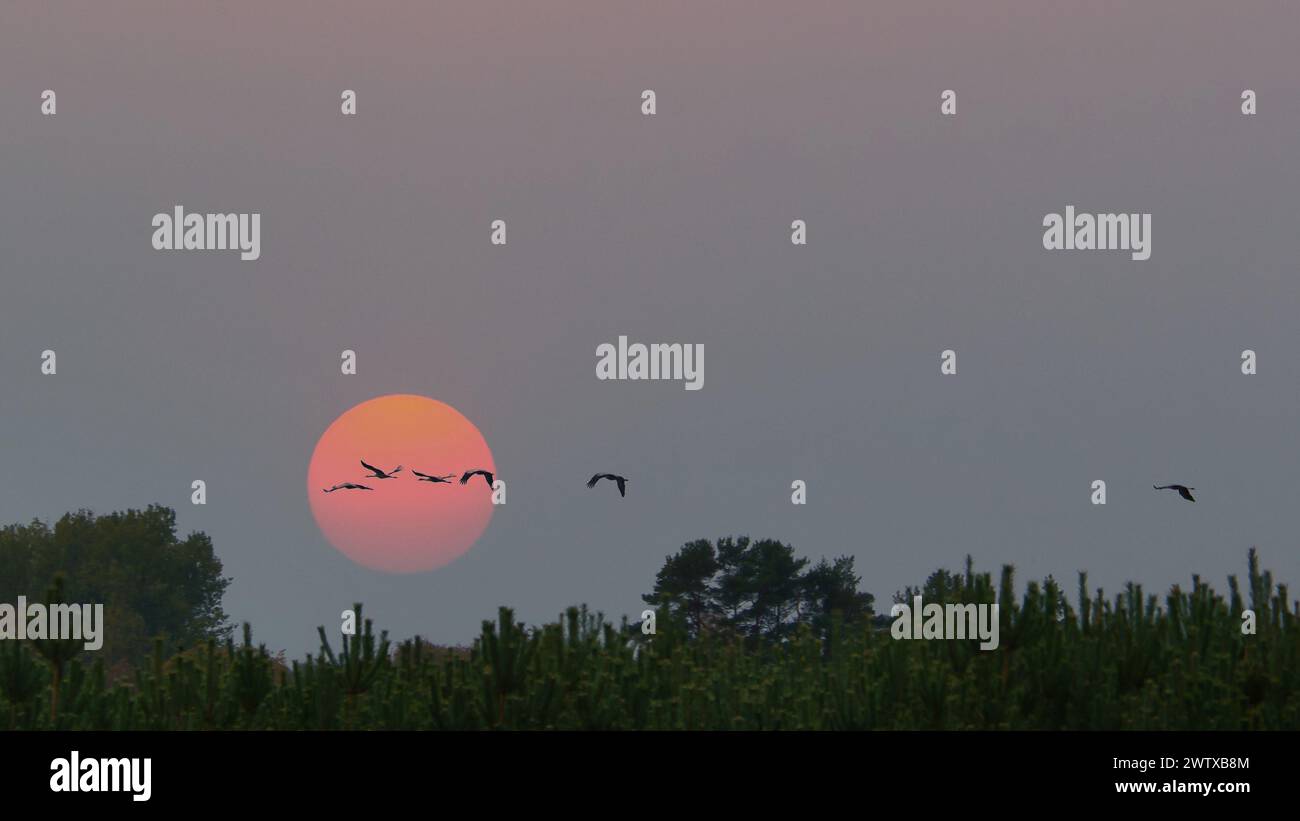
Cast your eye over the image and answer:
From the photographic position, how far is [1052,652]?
16188mm

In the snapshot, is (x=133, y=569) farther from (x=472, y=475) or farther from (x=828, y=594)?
(x=472, y=475)

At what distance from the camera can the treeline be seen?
15.7 meters

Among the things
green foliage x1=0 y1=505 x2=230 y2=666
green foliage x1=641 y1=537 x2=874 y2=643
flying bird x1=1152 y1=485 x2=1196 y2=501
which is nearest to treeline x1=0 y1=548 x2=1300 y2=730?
flying bird x1=1152 y1=485 x2=1196 y2=501

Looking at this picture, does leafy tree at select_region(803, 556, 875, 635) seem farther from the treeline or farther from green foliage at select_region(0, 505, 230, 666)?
green foliage at select_region(0, 505, 230, 666)

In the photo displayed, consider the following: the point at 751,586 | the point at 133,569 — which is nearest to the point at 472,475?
the point at 751,586

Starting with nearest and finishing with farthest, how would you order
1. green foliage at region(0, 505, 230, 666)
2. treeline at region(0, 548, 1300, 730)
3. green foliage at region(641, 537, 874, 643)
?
treeline at region(0, 548, 1300, 730) < green foliage at region(641, 537, 874, 643) < green foliage at region(0, 505, 230, 666)

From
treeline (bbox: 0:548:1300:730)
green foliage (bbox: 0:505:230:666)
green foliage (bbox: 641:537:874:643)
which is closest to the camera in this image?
treeline (bbox: 0:548:1300:730)

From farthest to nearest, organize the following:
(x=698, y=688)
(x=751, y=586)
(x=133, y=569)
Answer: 1. (x=133, y=569)
2. (x=751, y=586)
3. (x=698, y=688)

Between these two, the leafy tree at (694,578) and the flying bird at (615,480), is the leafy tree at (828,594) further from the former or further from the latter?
the flying bird at (615,480)

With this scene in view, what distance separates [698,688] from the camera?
54.0 ft
